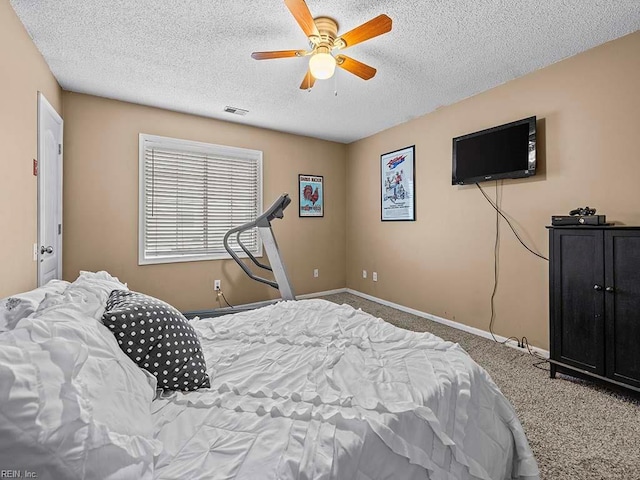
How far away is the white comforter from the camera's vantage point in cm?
88

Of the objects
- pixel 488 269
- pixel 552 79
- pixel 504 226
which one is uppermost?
pixel 552 79

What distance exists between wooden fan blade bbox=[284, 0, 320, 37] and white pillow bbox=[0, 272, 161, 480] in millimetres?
1818

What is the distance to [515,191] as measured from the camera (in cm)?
306

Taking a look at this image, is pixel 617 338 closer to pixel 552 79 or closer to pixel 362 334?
pixel 362 334

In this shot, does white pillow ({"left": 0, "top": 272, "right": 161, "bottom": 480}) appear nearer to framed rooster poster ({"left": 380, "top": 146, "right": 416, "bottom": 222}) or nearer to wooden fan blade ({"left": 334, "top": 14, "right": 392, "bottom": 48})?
wooden fan blade ({"left": 334, "top": 14, "right": 392, "bottom": 48})

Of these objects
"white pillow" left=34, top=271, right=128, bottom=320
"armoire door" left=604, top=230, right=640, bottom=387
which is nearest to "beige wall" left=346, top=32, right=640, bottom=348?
"armoire door" left=604, top=230, right=640, bottom=387

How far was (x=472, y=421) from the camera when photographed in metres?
1.21

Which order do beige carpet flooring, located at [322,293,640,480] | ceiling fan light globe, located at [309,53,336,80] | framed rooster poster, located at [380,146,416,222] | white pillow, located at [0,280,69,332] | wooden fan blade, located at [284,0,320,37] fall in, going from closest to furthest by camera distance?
white pillow, located at [0,280,69,332] → beige carpet flooring, located at [322,293,640,480] → wooden fan blade, located at [284,0,320,37] → ceiling fan light globe, located at [309,53,336,80] → framed rooster poster, located at [380,146,416,222]

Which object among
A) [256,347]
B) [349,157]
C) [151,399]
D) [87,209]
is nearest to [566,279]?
[256,347]

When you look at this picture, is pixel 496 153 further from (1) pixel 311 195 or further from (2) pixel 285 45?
(1) pixel 311 195

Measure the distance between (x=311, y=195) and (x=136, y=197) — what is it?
2423 mm

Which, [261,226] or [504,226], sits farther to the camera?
[261,226]

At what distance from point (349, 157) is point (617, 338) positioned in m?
4.11

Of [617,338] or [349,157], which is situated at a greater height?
[349,157]
